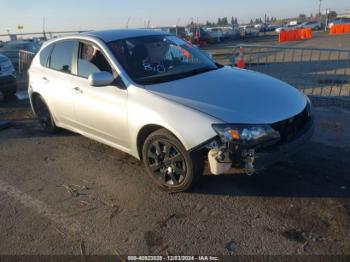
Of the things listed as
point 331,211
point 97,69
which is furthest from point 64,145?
point 331,211

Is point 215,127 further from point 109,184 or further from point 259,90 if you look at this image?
point 109,184

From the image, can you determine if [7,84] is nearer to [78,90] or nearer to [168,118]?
[78,90]

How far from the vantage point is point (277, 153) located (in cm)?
348

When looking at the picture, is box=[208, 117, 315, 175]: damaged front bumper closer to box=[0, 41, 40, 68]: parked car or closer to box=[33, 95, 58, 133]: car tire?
box=[33, 95, 58, 133]: car tire

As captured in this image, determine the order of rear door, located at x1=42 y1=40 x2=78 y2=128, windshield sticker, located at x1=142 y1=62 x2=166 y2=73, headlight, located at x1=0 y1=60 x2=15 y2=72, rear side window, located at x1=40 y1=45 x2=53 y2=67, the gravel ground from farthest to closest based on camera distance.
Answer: headlight, located at x1=0 y1=60 x2=15 y2=72, rear side window, located at x1=40 y1=45 x2=53 y2=67, rear door, located at x1=42 y1=40 x2=78 y2=128, windshield sticker, located at x1=142 y1=62 x2=166 y2=73, the gravel ground

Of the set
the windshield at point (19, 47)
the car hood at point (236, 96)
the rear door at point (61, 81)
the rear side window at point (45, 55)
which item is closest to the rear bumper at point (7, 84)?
the rear side window at point (45, 55)

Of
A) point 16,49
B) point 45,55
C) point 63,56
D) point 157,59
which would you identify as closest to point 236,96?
point 157,59

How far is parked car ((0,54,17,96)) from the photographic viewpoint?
9195mm

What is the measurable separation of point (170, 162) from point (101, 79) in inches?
50.3

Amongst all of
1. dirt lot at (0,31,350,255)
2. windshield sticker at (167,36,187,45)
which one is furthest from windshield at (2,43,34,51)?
windshield sticker at (167,36,187,45)

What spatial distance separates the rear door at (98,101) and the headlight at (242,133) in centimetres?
134

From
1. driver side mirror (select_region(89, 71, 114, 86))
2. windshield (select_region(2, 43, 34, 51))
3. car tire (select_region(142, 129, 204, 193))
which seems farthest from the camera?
windshield (select_region(2, 43, 34, 51))

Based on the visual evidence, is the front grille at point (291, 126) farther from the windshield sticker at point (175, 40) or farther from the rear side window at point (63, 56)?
the rear side window at point (63, 56)

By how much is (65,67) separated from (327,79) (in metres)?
7.38
